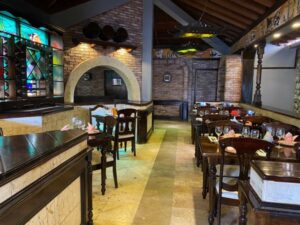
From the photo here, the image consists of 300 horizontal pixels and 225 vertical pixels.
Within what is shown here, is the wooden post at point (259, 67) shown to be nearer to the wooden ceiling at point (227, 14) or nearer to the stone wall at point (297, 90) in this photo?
the wooden ceiling at point (227, 14)

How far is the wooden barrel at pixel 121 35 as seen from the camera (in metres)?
6.96

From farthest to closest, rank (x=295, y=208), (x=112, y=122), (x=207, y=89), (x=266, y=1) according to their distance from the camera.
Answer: (x=207, y=89)
(x=266, y=1)
(x=112, y=122)
(x=295, y=208)

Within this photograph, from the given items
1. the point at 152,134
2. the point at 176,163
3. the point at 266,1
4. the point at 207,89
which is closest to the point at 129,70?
the point at 152,134

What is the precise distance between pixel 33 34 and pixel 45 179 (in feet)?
12.7

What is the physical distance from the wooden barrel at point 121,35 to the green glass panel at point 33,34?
2292 mm

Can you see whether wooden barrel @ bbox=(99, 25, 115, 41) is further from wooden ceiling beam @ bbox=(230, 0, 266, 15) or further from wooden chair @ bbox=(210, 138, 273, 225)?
wooden chair @ bbox=(210, 138, 273, 225)

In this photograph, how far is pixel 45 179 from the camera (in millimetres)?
1471

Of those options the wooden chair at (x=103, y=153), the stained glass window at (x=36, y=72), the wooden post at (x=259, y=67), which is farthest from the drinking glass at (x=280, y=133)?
→ the stained glass window at (x=36, y=72)

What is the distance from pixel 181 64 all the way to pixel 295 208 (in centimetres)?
1004

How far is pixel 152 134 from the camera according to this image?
782cm

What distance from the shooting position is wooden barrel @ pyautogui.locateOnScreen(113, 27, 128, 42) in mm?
6957

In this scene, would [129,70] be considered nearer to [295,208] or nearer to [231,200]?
[231,200]

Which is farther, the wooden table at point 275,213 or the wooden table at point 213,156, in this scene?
the wooden table at point 213,156

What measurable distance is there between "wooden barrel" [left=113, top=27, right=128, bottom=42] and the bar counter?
527cm
